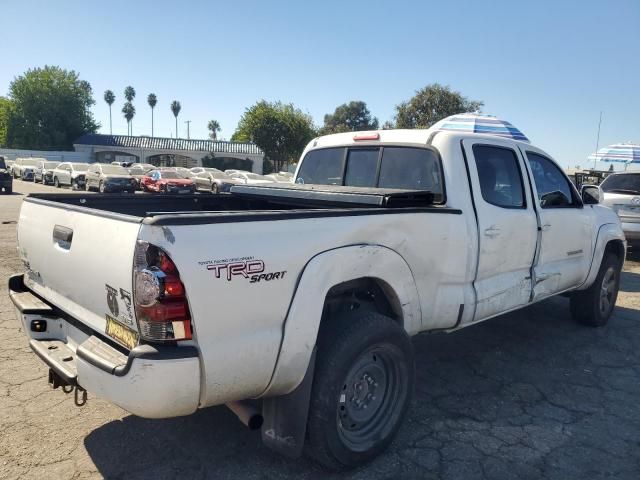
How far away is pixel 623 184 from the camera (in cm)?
1130

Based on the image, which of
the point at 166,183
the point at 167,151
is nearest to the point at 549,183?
→ the point at 166,183

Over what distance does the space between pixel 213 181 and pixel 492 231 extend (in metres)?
27.4

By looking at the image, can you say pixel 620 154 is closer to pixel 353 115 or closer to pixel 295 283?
pixel 295 283

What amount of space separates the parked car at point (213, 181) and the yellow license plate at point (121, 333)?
25531mm

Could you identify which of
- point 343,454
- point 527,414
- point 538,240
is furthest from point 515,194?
point 343,454

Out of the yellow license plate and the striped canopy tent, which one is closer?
the yellow license plate

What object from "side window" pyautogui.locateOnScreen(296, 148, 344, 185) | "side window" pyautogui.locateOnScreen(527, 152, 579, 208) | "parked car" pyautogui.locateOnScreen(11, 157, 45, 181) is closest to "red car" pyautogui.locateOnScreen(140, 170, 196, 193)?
"parked car" pyautogui.locateOnScreen(11, 157, 45, 181)

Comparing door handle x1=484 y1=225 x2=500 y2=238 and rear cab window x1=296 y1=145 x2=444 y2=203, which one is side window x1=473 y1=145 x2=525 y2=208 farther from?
rear cab window x1=296 y1=145 x2=444 y2=203

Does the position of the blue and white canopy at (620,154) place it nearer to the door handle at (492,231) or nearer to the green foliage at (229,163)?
the door handle at (492,231)

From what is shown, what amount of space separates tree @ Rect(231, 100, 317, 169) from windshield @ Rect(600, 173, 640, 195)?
139ft

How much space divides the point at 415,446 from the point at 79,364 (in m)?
2.05

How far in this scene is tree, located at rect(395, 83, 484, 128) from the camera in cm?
3416

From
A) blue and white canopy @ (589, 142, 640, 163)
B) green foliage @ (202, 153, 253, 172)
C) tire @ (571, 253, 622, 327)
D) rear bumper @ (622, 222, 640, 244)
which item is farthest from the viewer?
green foliage @ (202, 153, 253, 172)

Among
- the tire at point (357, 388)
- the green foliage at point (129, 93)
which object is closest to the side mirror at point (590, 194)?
the tire at point (357, 388)
